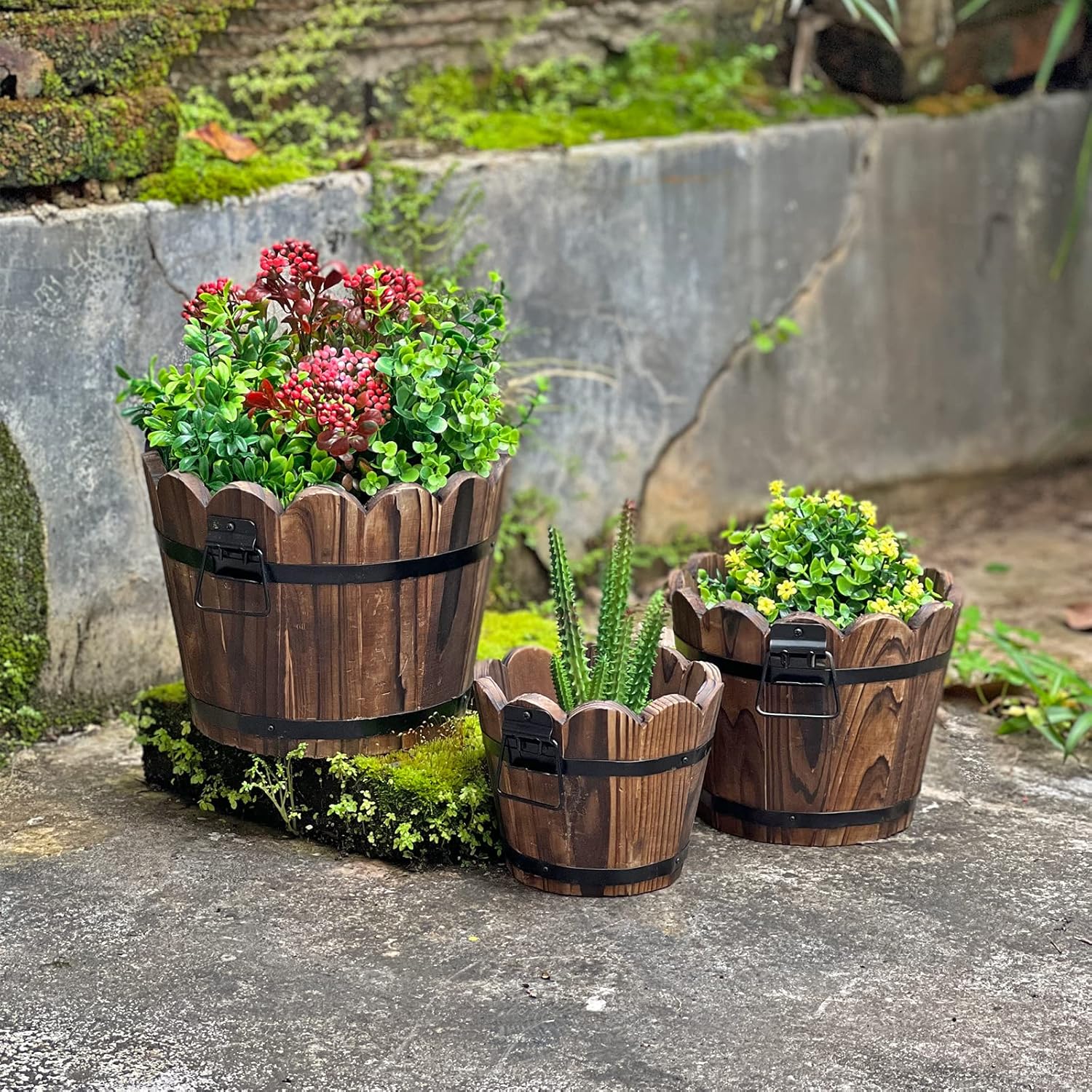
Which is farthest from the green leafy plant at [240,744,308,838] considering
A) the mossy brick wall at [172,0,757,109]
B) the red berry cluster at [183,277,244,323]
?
the mossy brick wall at [172,0,757,109]

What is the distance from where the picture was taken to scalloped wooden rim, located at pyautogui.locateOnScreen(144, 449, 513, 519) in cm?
287

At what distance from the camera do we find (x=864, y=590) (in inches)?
123

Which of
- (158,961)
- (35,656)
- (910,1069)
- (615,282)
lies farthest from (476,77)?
(910,1069)

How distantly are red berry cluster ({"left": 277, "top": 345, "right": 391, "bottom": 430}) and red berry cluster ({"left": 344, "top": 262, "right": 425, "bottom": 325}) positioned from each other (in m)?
0.14

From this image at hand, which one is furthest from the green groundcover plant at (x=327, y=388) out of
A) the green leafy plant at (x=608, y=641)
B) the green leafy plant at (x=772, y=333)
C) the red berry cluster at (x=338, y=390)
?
the green leafy plant at (x=772, y=333)

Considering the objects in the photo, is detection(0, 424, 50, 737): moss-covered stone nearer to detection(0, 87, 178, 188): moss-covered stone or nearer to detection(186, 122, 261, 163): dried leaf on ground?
detection(0, 87, 178, 188): moss-covered stone

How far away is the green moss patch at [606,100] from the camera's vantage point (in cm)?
452

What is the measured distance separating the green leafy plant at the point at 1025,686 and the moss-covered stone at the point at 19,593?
2282 millimetres

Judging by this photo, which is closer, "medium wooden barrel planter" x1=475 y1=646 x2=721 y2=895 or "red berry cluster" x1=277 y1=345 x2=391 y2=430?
"medium wooden barrel planter" x1=475 y1=646 x2=721 y2=895

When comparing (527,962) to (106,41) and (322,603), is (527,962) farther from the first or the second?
Result: (106,41)

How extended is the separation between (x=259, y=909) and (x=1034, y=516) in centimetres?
357

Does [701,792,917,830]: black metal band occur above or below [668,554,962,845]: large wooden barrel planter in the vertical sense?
below

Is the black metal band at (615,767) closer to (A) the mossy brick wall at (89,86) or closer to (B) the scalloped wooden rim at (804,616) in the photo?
(B) the scalloped wooden rim at (804,616)

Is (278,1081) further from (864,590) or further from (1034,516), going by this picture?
(1034,516)
